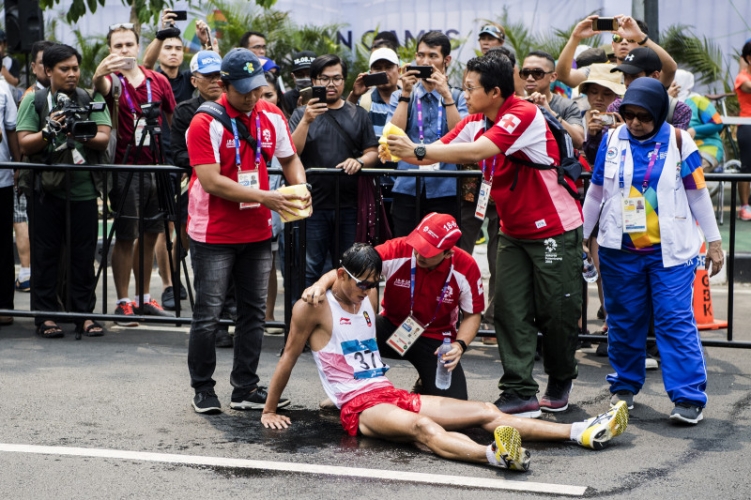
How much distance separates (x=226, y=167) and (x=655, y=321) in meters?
2.57

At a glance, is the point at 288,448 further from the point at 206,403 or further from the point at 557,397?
the point at 557,397

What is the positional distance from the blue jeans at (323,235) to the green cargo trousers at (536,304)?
5.72 ft

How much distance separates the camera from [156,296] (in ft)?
33.1

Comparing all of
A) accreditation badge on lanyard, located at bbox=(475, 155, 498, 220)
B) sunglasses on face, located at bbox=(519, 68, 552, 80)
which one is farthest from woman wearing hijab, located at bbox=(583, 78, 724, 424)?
sunglasses on face, located at bbox=(519, 68, 552, 80)

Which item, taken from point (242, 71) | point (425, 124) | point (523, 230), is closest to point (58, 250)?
point (425, 124)

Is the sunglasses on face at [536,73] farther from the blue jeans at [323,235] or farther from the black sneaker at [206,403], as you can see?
the black sneaker at [206,403]

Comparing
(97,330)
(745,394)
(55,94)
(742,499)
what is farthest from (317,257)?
(742,499)

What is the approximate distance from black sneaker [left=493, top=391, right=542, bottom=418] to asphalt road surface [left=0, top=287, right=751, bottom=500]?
8.1 inches

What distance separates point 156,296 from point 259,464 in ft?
16.5

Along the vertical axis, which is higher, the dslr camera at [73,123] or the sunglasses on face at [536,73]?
the sunglasses on face at [536,73]

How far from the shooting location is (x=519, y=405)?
20.5 feet

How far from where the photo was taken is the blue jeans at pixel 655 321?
19.9 ft

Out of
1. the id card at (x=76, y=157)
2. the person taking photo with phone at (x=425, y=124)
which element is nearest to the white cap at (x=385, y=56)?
the person taking photo with phone at (x=425, y=124)

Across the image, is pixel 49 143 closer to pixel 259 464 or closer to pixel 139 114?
pixel 139 114
